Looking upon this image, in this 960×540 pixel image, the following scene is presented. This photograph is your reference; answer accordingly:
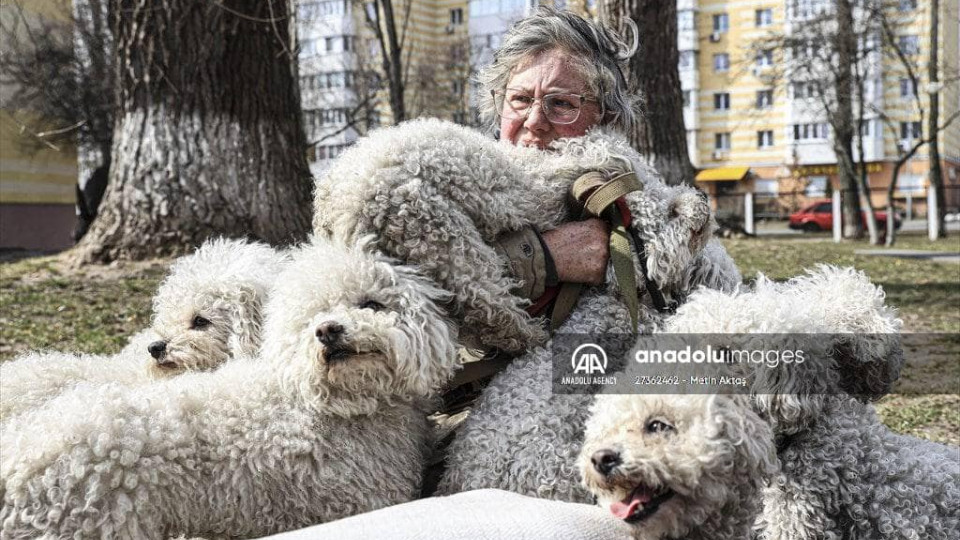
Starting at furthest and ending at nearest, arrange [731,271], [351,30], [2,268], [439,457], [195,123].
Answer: [351,30] → [2,268] → [195,123] → [731,271] → [439,457]

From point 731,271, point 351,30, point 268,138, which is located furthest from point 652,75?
point 351,30

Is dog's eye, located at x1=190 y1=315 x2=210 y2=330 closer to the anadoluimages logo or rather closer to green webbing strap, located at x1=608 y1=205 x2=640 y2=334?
the anadoluimages logo

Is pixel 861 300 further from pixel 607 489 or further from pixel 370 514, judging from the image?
pixel 370 514

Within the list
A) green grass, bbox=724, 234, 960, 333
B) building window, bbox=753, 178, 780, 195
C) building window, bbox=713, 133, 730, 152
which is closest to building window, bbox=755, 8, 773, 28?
building window, bbox=713, 133, 730, 152

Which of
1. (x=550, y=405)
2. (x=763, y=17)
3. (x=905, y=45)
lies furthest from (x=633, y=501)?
(x=763, y=17)

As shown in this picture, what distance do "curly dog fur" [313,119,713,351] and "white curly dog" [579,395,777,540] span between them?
599mm

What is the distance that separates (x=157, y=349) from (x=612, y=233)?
4.81ft

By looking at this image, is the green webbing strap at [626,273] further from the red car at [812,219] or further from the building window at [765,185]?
the building window at [765,185]

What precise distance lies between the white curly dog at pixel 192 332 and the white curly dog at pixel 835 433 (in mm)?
1361

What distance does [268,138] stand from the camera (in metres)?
7.36

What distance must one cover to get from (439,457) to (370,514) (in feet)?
1.78

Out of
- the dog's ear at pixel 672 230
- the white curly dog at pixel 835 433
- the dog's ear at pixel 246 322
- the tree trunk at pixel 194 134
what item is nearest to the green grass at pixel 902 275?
the tree trunk at pixel 194 134

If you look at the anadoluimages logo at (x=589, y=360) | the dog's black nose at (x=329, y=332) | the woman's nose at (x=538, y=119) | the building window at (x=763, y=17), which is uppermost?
the building window at (x=763, y=17)

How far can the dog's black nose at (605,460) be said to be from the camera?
2.01 metres
